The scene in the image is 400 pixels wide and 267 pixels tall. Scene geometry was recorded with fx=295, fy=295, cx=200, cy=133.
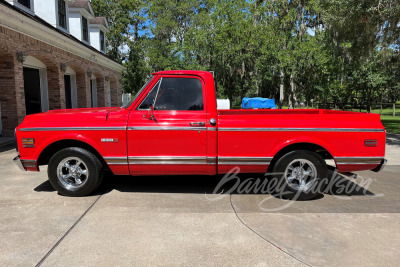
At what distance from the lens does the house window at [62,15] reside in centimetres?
1556

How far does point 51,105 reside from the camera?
555 inches

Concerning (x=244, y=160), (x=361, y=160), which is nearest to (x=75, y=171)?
(x=244, y=160)

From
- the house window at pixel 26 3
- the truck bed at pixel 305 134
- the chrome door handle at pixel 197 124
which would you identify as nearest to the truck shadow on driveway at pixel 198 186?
the truck bed at pixel 305 134

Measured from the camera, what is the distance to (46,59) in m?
13.0

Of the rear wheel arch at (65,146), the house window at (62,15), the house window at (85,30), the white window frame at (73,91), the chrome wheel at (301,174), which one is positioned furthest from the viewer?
the house window at (85,30)

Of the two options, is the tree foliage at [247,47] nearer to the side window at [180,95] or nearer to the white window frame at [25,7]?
the side window at [180,95]

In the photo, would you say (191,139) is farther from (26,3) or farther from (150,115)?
(26,3)

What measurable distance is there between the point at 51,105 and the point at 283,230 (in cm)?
1350

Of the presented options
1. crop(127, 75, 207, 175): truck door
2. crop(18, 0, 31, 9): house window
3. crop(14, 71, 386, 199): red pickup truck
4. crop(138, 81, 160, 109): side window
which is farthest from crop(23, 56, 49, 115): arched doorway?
crop(127, 75, 207, 175): truck door

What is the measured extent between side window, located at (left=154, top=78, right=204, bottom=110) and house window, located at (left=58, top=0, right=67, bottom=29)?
1393 centimetres

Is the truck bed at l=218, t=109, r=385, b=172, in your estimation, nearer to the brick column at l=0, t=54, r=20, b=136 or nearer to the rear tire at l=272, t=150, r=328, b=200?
the rear tire at l=272, t=150, r=328, b=200

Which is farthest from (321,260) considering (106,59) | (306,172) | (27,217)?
(106,59)

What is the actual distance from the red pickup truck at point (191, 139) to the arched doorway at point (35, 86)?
9.86 meters

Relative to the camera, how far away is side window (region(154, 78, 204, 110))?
4.63 m
